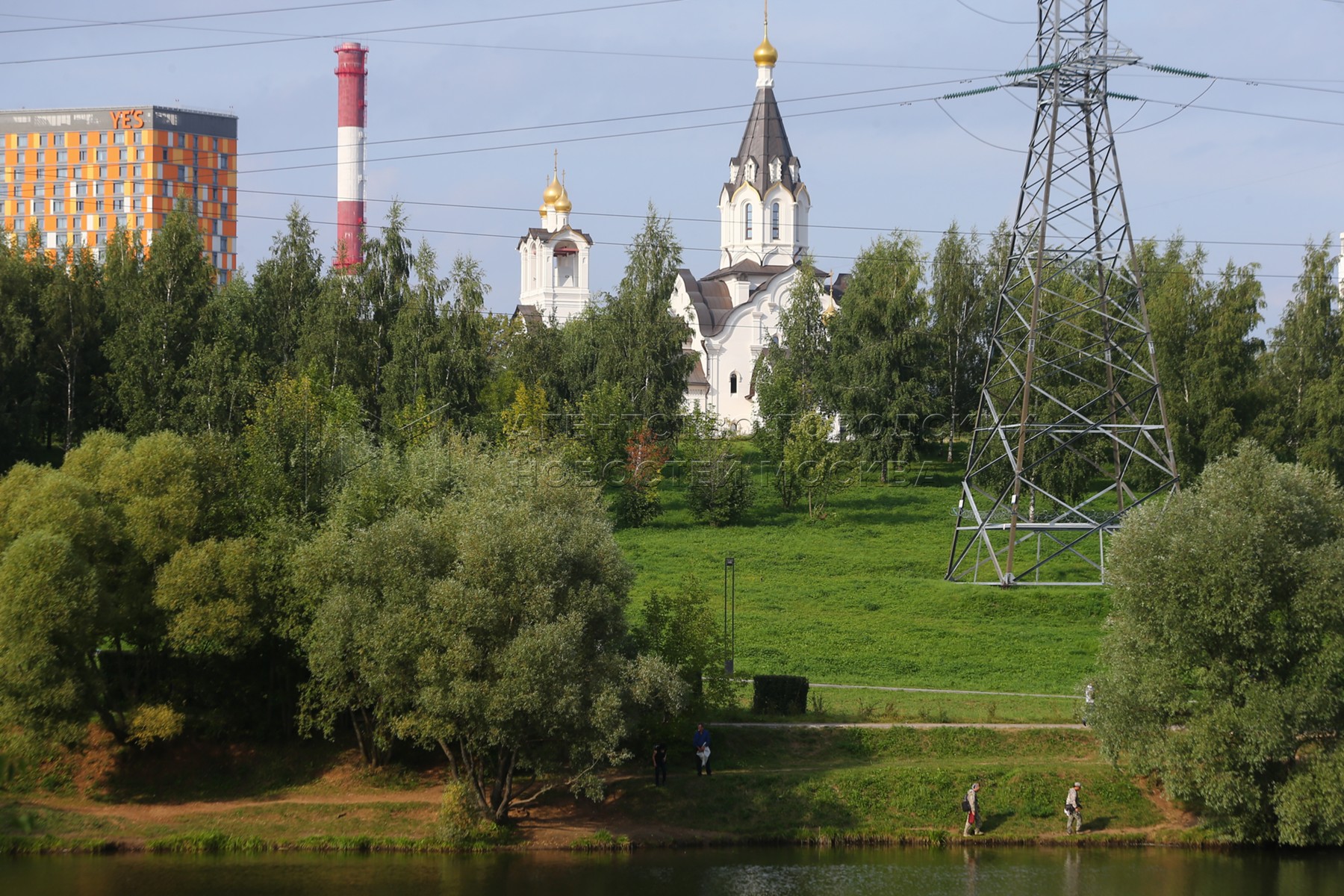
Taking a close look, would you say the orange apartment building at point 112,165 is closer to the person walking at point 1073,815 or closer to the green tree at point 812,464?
the green tree at point 812,464

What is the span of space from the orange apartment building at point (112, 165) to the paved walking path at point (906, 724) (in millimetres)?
105902

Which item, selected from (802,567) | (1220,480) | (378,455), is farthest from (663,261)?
→ (1220,480)

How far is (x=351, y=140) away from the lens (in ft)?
287

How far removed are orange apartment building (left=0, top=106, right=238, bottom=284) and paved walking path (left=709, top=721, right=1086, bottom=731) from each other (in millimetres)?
105902

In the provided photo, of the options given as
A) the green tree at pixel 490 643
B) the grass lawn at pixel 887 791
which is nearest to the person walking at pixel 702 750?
the grass lawn at pixel 887 791

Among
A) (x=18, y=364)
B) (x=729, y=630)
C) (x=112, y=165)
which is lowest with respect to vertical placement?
(x=729, y=630)

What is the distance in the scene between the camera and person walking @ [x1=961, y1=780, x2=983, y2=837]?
23.5 meters

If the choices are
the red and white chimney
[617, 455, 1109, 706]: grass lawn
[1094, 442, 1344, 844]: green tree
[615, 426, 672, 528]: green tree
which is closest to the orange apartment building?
the red and white chimney

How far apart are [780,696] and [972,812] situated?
4571 millimetres

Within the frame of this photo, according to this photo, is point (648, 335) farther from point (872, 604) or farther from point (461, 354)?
point (872, 604)

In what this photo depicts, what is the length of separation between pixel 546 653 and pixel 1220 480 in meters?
12.3

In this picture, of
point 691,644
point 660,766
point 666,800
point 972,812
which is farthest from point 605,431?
point 972,812

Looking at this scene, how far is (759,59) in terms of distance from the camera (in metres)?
71.4

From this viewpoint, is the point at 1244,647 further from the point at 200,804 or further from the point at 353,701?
the point at 200,804
